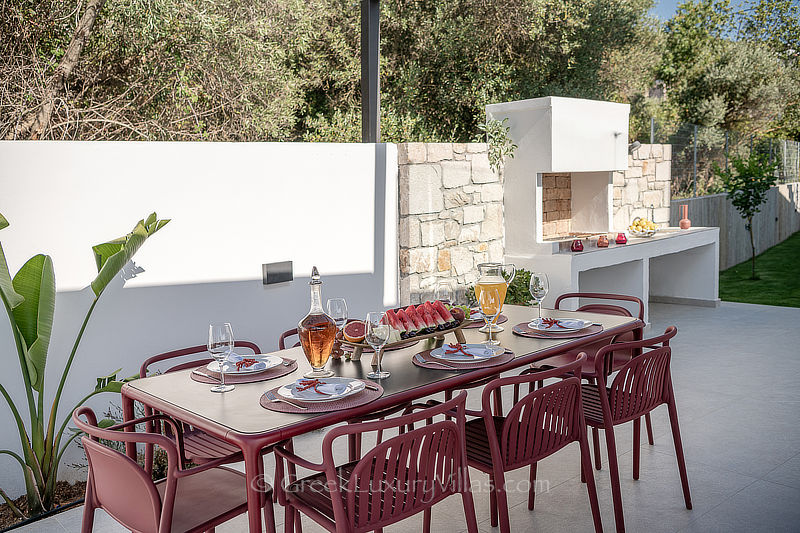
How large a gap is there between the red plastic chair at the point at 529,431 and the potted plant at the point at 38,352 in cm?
175

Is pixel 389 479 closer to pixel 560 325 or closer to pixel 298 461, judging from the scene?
pixel 298 461

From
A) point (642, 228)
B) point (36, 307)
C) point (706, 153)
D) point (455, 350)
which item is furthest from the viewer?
point (706, 153)

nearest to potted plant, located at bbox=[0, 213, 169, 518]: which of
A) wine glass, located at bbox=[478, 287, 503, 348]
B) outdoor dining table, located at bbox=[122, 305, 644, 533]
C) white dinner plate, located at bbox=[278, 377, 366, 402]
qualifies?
outdoor dining table, located at bbox=[122, 305, 644, 533]

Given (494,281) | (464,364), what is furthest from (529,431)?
(494,281)

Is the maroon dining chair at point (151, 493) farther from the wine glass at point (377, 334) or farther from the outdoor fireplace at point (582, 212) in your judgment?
the outdoor fireplace at point (582, 212)

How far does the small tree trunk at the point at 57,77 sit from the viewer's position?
7.60 m

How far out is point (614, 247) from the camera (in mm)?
7012

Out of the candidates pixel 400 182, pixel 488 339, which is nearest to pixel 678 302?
pixel 400 182

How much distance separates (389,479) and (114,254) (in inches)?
80.5

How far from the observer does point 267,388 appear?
2740 millimetres

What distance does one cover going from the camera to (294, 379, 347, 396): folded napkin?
8.30 feet

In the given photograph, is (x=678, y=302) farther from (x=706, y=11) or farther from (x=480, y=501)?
(x=706, y=11)

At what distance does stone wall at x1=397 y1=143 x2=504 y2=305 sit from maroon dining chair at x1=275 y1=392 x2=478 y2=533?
303 centimetres

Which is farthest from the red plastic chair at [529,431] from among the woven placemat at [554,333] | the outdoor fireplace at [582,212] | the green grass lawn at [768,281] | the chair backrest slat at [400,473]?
the green grass lawn at [768,281]
